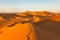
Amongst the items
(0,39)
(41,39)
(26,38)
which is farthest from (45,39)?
(0,39)

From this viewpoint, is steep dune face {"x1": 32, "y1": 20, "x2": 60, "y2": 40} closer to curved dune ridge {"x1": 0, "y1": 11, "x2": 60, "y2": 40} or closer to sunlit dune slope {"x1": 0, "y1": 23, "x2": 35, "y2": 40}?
curved dune ridge {"x1": 0, "y1": 11, "x2": 60, "y2": 40}

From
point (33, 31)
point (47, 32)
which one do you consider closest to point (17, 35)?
point (33, 31)

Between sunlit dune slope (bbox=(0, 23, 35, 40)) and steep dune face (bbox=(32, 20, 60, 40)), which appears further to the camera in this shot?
steep dune face (bbox=(32, 20, 60, 40))

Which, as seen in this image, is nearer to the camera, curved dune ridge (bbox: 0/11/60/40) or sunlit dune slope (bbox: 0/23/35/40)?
sunlit dune slope (bbox: 0/23/35/40)

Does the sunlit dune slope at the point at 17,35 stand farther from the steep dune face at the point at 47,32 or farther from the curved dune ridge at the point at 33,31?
the steep dune face at the point at 47,32

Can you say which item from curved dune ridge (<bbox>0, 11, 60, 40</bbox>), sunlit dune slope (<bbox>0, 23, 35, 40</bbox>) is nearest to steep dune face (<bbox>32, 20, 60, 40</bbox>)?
curved dune ridge (<bbox>0, 11, 60, 40</bbox>)

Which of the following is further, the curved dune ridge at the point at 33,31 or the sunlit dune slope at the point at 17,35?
the curved dune ridge at the point at 33,31

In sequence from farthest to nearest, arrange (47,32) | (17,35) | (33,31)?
(47,32) → (33,31) → (17,35)

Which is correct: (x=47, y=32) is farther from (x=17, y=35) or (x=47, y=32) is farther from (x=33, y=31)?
(x=17, y=35)

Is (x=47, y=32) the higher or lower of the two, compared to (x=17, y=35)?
lower

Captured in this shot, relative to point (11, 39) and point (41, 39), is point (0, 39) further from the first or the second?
point (41, 39)

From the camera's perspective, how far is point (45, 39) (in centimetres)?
812

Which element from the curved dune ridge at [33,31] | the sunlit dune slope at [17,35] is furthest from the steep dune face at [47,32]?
the sunlit dune slope at [17,35]

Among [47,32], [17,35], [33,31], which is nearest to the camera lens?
[17,35]
